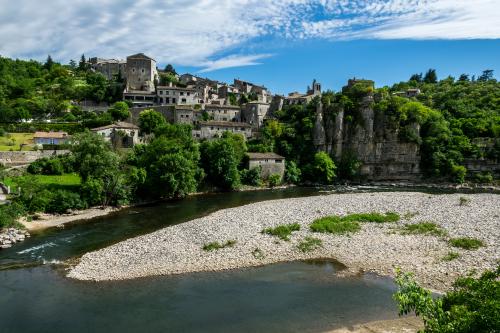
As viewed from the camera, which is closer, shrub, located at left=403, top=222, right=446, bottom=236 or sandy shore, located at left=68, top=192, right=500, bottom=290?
sandy shore, located at left=68, top=192, right=500, bottom=290

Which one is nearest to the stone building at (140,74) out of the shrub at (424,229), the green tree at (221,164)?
the green tree at (221,164)

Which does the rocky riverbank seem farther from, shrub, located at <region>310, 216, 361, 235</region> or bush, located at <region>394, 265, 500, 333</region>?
bush, located at <region>394, 265, 500, 333</region>

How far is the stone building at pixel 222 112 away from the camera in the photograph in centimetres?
7350

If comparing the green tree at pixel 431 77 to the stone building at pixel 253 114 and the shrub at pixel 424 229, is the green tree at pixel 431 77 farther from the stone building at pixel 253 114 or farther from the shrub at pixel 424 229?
the shrub at pixel 424 229

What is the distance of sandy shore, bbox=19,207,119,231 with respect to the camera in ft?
107

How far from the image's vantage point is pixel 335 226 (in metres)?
30.6

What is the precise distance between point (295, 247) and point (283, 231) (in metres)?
2.86

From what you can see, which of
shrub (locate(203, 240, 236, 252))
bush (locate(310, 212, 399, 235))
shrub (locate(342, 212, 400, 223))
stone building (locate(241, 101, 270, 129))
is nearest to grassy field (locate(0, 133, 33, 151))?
shrub (locate(203, 240, 236, 252))

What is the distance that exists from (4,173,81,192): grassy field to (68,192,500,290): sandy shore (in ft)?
52.9

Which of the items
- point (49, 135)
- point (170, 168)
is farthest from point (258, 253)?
point (49, 135)

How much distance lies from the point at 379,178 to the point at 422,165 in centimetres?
713

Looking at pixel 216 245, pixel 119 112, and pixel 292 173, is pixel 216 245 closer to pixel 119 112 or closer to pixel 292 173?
pixel 292 173

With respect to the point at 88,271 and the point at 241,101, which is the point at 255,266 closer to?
the point at 88,271

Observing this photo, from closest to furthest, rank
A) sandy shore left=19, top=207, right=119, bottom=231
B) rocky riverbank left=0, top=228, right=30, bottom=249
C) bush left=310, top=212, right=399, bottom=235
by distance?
rocky riverbank left=0, top=228, right=30, bottom=249, bush left=310, top=212, right=399, bottom=235, sandy shore left=19, top=207, right=119, bottom=231
